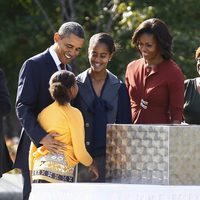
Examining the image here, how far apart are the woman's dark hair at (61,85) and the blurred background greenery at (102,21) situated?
8627 mm

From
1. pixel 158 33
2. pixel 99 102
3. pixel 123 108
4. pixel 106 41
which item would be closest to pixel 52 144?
pixel 99 102

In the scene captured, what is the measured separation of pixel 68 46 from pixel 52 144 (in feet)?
2.31

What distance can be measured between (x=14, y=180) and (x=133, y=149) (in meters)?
3.96

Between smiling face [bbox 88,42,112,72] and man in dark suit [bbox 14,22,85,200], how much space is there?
3.7 inches

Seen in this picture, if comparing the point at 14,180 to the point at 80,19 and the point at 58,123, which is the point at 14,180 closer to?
the point at 58,123

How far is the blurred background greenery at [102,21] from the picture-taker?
567 inches

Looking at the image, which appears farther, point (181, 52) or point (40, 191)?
Answer: point (181, 52)

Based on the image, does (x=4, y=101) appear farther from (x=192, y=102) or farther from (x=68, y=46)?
(x=192, y=102)

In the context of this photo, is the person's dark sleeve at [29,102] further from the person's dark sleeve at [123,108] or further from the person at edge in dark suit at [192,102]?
the person at edge in dark suit at [192,102]

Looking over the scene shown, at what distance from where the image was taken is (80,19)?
15.1 m

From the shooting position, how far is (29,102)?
5.53m

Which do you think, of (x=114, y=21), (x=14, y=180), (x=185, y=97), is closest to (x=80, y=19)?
(x=114, y=21)

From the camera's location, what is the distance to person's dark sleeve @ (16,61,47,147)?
5.33 meters

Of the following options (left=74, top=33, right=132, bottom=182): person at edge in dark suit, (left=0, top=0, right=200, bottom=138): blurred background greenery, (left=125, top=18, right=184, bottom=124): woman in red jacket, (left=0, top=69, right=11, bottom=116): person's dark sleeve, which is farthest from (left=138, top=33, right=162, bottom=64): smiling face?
(left=0, top=0, right=200, bottom=138): blurred background greenery
